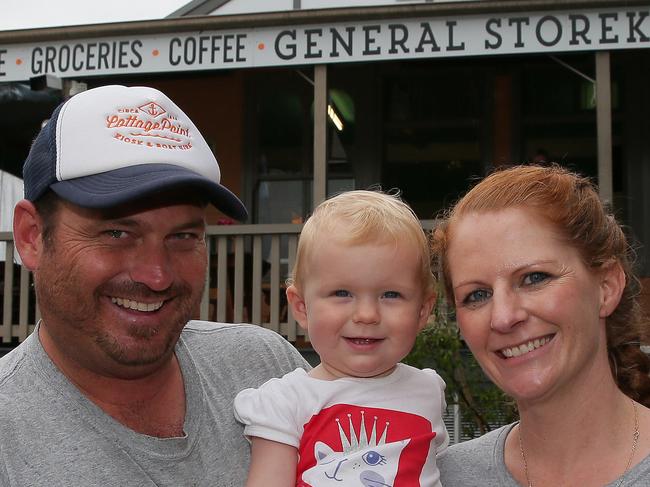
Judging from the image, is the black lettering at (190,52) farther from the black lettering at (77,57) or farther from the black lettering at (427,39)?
the black lettering at (427,39)

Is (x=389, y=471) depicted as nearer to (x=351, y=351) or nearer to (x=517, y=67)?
(x=351, y=351)

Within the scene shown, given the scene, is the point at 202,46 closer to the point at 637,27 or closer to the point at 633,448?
the point at 637,27

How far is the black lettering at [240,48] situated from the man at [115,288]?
5951 mm

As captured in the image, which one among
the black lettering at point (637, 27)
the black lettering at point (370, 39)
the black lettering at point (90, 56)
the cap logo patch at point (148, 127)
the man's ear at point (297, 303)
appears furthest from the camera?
the black lettering at point (90, 56)

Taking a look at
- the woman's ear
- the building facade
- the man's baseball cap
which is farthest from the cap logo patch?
the building facade

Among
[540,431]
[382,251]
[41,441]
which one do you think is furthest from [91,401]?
[540,431]

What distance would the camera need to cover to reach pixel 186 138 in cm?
222

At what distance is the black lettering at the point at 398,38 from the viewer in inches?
301

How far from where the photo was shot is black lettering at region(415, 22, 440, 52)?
7.61 m

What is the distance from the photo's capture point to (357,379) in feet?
8.16

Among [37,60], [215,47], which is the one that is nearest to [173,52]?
[215,47]

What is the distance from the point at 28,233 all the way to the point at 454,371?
4.28 metres

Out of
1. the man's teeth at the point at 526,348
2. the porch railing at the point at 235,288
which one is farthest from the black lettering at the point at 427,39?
the man's teeth at the point at 526,348

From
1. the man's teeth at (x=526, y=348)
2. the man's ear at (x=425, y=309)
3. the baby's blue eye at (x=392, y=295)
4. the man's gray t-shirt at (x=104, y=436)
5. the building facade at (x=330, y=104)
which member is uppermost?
the building facade at (x=330, y=104)
